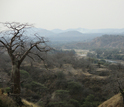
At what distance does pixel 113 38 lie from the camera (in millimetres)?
102438

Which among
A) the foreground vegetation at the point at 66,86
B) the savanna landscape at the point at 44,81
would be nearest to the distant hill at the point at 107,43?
the savanna landscape at the point at 44,81

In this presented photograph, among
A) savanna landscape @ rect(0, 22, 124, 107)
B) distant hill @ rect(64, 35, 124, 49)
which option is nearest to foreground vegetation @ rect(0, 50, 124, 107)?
savanna landscape @ rect(0, 22, 124, 107)

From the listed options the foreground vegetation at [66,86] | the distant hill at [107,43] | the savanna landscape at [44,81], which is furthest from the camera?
the distant hill at [107,43]

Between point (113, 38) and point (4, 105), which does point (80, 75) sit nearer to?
point (4, 105)

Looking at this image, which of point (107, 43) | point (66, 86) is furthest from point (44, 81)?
point (107, 43)

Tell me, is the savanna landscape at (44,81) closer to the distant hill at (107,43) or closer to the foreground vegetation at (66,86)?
the foreground vegetation at (66,86)

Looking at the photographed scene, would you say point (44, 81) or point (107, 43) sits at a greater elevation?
point (107, 43)

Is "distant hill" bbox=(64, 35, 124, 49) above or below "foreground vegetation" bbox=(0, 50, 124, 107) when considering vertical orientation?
above

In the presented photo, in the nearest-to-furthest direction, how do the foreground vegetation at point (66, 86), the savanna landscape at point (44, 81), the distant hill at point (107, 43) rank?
the savanna landscape at point (44, 81) → the foreground vegetation at point (66, 86) → the distant hill at point (107, 43)

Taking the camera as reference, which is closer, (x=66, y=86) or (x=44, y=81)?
(x=66, y=86)

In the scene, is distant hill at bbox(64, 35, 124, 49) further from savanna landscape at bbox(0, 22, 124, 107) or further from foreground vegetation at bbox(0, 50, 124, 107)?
foreground vegetation at bbox(0, 50, 124, 107)

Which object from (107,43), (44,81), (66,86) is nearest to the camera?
(66,86)

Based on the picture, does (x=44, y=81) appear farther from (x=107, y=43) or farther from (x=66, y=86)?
(x=107, y=43)

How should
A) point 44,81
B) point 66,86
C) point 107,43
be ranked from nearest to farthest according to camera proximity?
point 66,86, point 44,81, point 107,43
